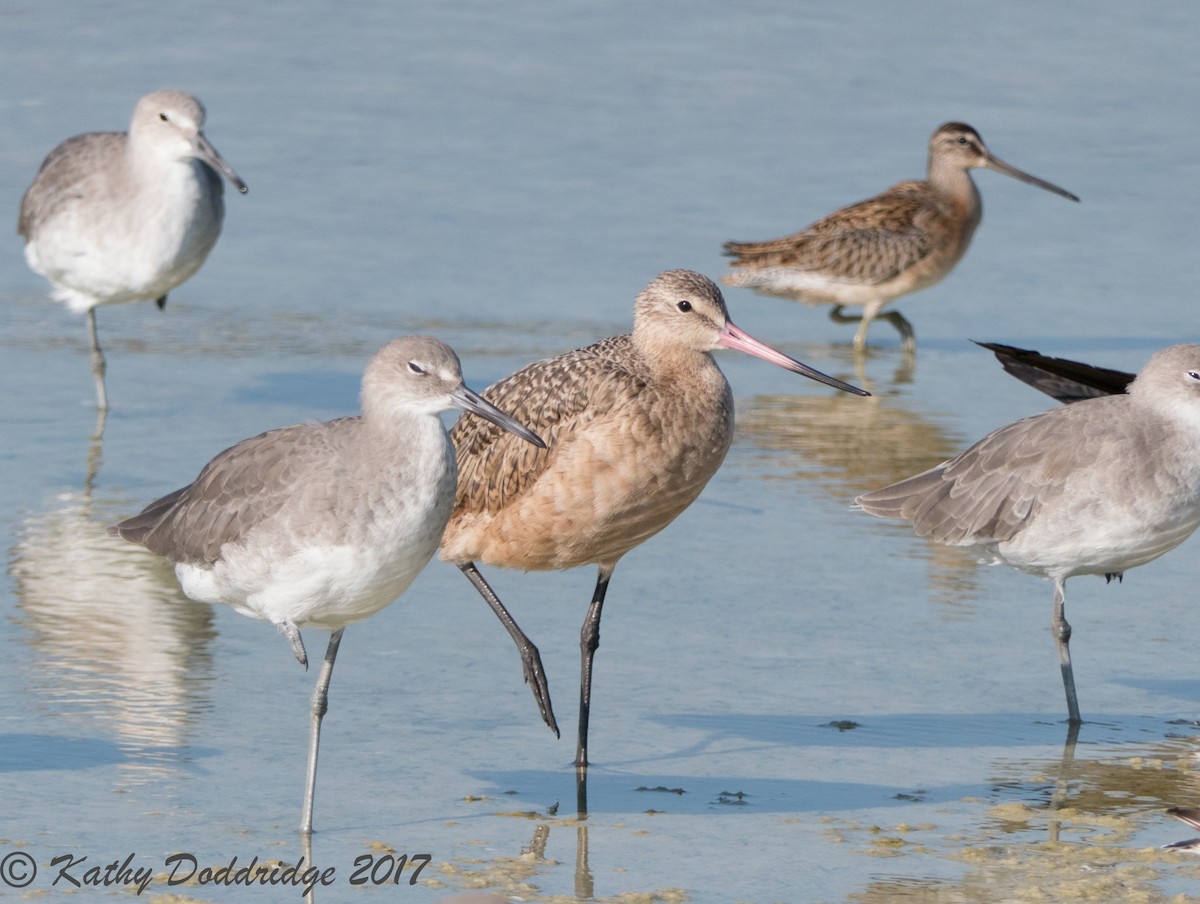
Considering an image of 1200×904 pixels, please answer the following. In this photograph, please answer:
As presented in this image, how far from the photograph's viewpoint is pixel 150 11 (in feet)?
58.3

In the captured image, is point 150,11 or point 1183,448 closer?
point 1183,448

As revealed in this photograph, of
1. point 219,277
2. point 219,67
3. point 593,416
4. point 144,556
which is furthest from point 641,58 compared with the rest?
point 593,416

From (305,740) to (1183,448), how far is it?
2.85 meters

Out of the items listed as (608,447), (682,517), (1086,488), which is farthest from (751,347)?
(682,517)

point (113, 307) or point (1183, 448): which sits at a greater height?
point (1183, 448)

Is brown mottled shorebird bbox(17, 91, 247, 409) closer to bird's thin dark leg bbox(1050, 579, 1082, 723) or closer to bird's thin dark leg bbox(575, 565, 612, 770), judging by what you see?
bird's thin dark leg bbox(575, 565, 612, 770)

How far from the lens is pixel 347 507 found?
5.09m

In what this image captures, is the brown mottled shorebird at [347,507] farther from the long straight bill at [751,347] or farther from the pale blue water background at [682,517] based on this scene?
the long straight bill at [751,347]

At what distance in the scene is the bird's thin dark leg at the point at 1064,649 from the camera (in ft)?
20.2

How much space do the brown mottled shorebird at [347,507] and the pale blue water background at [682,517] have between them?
1.84 ft

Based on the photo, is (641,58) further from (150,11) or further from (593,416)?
(593,416)

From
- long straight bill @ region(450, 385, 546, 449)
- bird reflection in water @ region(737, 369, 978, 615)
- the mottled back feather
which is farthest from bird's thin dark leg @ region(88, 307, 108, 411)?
long straight bill @ region(450, 385, 546, 449)

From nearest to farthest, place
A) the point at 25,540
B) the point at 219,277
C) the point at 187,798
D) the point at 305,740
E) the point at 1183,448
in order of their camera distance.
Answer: the point at 187,798 → the point at 305,740 → the point at 1183,448 → the point at 25,540 → the point at 219,277

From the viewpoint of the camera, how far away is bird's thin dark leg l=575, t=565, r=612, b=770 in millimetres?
→ 5773
